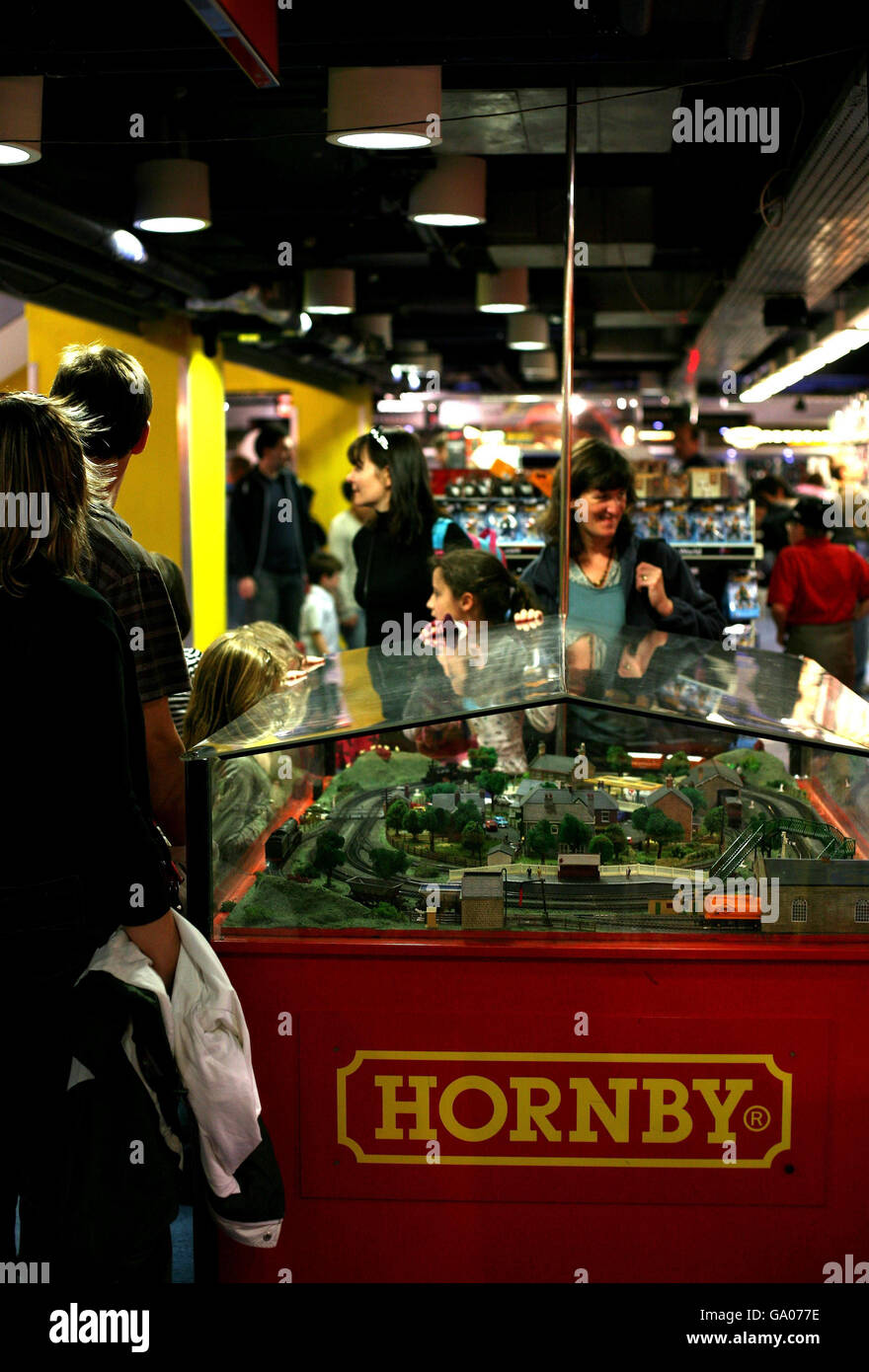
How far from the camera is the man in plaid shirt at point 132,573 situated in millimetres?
2561

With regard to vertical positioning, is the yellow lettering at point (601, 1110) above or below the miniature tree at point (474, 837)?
below

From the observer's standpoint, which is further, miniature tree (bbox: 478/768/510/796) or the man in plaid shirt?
miniature tree (bbox: 478/768/510/796)

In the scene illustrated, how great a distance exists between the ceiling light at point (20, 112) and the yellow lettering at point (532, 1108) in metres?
3.26

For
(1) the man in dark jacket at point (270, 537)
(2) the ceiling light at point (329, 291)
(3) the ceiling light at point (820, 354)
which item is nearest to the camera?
(3) the ceiling light at point (820, 354)

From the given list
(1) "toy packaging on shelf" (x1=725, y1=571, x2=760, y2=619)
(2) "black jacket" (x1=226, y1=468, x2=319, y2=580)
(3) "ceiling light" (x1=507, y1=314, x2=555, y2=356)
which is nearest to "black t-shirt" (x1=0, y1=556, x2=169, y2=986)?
(1) "toy packaging on shelf" (x1=725, y1=571, x2=760, y2=619)

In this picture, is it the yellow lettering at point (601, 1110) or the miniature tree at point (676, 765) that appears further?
the miniature tree at point (676, 765)

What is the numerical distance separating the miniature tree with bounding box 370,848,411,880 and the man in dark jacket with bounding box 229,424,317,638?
23.2 ft

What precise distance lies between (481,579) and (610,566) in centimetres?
51

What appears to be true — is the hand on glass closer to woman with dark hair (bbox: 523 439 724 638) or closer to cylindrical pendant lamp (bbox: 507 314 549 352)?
woman with dark hair (bbox: 523 439 724 638)

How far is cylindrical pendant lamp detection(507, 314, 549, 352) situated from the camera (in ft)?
37.4

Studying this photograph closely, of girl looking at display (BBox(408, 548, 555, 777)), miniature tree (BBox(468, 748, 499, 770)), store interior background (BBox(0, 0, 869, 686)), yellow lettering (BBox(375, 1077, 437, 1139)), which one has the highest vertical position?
store interior background (BBox(0, 0, 869, 686))

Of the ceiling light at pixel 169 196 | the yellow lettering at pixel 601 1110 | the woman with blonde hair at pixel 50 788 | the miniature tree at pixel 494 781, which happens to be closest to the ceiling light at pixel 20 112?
the ceiling light at pixel 169 196

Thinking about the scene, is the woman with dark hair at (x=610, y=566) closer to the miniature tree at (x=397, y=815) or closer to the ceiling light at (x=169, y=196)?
the miniature tree at (x=397, y=815)

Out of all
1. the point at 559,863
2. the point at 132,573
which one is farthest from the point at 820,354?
the point at 132,573
